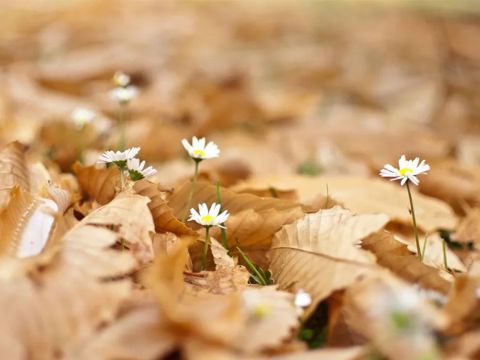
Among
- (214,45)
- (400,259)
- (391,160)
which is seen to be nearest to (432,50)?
(214,45)

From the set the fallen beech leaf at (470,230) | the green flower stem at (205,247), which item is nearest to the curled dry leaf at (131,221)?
the green flower stem at (205,247)

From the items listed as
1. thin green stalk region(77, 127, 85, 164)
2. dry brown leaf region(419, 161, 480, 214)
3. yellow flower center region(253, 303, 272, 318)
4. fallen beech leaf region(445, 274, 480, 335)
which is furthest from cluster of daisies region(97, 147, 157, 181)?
dry brown leaf region(419, 161, 480, 214)

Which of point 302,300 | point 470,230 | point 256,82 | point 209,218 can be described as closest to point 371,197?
point 470,230

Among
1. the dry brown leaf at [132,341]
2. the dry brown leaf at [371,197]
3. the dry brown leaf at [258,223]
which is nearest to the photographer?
the dry brown leaf at [132,341]

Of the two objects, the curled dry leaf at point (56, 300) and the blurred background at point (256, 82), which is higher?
the blurred background at point (256, 82)

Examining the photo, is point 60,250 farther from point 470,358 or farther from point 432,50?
point 432,50

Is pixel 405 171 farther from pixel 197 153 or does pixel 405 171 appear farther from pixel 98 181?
pixel 98 181

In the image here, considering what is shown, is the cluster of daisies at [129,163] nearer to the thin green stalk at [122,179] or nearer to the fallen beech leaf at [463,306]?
the thin green stalk at [122,179]
